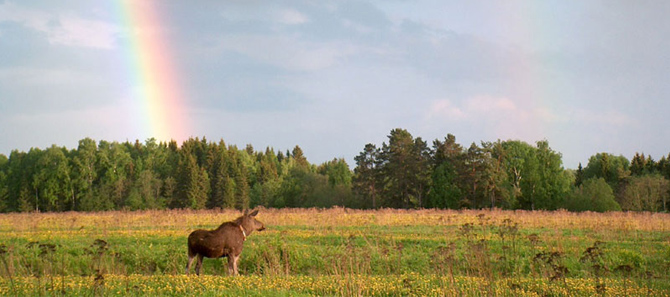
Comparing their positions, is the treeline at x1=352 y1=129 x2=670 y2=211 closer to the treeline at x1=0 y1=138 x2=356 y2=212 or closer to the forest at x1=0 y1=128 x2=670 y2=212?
the forest at x1=0 y1=128 x2=670 y2=212

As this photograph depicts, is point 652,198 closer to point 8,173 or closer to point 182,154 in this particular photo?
point 182,154

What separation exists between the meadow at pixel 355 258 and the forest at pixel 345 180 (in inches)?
1099

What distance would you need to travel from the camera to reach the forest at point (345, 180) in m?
60.0

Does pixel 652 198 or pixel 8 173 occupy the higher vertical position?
pixel 8 173

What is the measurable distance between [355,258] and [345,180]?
233 feet

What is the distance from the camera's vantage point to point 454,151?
63000 millimetres

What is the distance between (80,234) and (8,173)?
7272 centimetres

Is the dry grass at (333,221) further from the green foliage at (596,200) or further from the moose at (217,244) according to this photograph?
the green foliage at (596,200)

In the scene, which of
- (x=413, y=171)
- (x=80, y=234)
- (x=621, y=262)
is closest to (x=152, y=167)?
(x=413, y=171)

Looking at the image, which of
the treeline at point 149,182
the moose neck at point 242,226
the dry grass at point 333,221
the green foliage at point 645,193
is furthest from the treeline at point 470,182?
the moose neck at point 242,226

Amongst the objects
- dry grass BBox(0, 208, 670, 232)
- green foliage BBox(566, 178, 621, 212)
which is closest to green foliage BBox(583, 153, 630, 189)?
green foliage BBox(566, 178, 621, 212)

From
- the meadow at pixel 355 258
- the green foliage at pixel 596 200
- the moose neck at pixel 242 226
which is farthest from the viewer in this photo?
the green foliage at pixel 596 200

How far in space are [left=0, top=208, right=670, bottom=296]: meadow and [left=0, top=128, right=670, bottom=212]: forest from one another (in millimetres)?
27920

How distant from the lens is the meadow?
34.6ft
